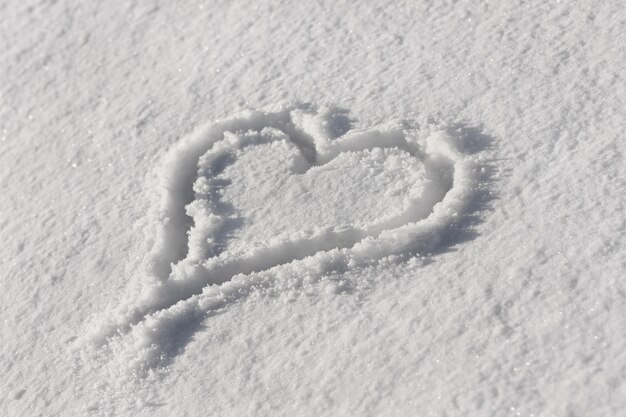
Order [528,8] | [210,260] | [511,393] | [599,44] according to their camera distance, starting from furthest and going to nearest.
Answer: [528,8] < [599,44] < [210,260] < [511,393]

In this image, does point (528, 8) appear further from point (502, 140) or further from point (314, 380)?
point (314, 380)

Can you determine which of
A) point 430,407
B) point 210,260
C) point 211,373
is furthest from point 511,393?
point 210,260

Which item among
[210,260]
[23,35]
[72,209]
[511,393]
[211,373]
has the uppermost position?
[23,35]

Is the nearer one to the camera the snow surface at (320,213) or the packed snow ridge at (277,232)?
the snow surface at (320,213)

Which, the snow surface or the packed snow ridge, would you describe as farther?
the packed snow ridge
